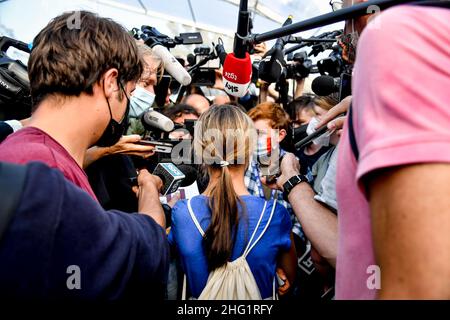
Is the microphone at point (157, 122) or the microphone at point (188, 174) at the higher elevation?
the microphone at point (157, 122)

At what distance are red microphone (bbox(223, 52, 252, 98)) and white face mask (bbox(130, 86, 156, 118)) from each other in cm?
71

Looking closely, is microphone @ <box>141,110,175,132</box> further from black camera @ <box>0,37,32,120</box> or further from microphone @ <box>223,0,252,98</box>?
black camera @ <box>0,37,32,120</box>

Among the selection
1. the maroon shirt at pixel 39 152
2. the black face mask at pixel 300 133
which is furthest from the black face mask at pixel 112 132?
the black face mask at pixel 300 133

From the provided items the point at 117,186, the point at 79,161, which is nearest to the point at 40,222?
the point at 79,161

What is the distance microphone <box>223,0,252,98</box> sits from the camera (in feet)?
4.43

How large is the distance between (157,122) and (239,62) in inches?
22.3

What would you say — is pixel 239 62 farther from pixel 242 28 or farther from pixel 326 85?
pixel 326 85

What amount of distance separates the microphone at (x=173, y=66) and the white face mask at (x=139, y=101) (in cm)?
24

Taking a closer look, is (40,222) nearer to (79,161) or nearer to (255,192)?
(79,161)

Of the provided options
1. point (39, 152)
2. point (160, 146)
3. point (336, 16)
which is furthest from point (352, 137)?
point (160, 146)

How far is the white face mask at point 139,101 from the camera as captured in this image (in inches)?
95.8

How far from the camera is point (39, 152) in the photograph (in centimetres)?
96

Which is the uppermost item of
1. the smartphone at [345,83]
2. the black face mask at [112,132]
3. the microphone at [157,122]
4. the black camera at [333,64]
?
the black camera at [333,64]

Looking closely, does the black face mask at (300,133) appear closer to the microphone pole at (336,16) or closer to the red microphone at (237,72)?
the red microphone at (237,72)
